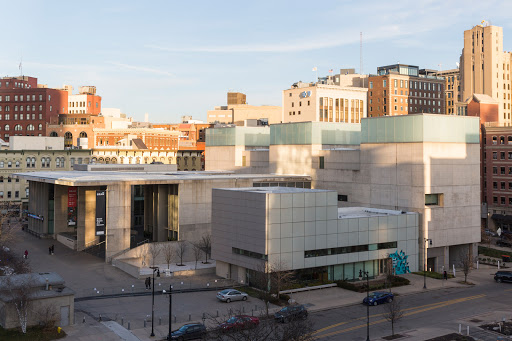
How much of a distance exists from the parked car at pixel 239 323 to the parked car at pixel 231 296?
8820 millimetres

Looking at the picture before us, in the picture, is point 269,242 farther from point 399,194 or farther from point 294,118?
point 294,118

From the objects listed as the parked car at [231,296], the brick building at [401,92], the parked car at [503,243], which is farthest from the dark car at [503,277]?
the brick building at [401,92]

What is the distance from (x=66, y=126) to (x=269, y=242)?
5033 inches

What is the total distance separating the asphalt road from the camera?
145 ft

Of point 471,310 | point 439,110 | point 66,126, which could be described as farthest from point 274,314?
point 439,110

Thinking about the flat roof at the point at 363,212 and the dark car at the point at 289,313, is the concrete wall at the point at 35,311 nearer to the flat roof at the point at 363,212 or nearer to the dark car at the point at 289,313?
A: the dark car at the point at 289,313

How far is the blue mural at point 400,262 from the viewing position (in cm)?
6544

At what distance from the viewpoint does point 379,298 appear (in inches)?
2066

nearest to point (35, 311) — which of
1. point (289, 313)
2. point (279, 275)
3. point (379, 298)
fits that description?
point (289, 313)

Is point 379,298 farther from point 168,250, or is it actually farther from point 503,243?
point 503,243

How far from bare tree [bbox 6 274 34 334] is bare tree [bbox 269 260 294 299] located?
21.6 metres

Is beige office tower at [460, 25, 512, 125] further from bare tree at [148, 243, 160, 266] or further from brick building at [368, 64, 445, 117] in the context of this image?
bare tree at [148, 243, 160, 266]

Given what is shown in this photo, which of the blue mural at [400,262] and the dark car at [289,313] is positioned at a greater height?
the blue mural at [400,262]

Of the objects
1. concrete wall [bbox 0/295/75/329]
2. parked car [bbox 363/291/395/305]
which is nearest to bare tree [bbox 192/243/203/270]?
parked car [bbox 363/291/395/305]
